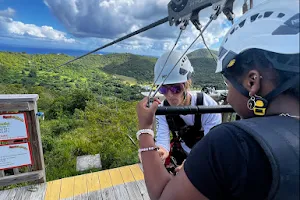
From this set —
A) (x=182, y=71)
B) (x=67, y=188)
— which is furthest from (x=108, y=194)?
(x=182, y=71)

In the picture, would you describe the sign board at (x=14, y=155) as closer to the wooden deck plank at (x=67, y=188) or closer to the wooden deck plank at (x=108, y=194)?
the wooden deck plank at (x=67, y=188)

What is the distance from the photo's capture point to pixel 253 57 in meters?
0.55

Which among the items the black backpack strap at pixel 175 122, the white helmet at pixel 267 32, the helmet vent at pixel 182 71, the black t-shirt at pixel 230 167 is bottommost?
the black backpack strap at pixel 175 122

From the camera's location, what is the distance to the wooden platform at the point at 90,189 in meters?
2.30

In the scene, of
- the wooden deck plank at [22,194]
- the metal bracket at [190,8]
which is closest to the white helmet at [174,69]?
the metal bracket at [190,8]

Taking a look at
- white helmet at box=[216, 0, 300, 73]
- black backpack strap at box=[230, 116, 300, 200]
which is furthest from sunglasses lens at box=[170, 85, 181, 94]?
black backpack strap at box=[230, 116, 300, 200]

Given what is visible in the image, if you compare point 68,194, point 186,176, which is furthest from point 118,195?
point 186,176

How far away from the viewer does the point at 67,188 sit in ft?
8.00

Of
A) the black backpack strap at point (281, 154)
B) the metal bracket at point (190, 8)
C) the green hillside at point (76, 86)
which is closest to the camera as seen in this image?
the black backpack strap at point (281, 154)

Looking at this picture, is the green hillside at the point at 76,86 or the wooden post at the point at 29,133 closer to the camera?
the wooden post at the point at 29,133

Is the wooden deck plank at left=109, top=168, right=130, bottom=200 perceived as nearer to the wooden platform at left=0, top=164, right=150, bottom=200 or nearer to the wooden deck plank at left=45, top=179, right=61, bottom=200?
the wooden platform at left=0, top=164, right=150, bottom=200

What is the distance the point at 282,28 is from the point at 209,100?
94 cm

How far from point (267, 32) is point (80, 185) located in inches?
101

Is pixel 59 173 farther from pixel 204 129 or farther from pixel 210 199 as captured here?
pixel 210 199
